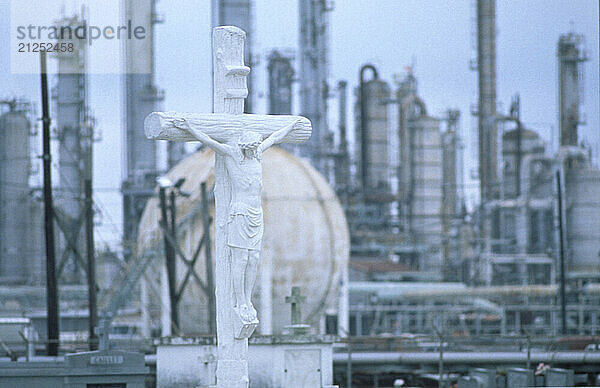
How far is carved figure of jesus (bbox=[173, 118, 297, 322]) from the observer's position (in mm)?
11398

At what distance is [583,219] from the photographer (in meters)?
47.4

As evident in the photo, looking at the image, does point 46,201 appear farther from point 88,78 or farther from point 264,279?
point 88,78

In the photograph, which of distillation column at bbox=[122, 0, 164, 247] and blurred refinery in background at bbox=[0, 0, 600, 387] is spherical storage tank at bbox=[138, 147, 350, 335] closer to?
blurred refinery in background at bbox=[0, 0, 600, 387]

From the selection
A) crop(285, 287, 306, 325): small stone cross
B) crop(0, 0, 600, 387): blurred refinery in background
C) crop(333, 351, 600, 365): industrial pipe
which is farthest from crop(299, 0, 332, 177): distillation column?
crop(285, 287, 306, 325): small stone cross

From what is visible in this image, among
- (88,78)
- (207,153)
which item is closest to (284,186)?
(207,153)

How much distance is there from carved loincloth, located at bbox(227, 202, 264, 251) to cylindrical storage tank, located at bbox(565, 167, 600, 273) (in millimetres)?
37003

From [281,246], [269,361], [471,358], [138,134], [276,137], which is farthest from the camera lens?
[138,134]

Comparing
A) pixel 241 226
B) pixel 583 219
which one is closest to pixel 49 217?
pixel 241 226

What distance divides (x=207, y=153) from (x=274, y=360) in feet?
40.3

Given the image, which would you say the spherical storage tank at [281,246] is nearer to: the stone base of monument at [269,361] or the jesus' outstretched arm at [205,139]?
the stone base of monument at [269,361]

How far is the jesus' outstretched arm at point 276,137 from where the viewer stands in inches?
460

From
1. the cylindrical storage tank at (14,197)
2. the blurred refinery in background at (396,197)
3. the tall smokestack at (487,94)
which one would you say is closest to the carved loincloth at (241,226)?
the blurred refinery in background at (396,197)

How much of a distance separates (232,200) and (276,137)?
805 millimetres

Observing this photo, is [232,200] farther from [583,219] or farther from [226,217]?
[583,219]
